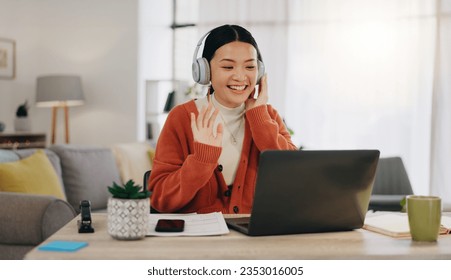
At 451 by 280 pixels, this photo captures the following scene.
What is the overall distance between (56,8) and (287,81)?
2.26m

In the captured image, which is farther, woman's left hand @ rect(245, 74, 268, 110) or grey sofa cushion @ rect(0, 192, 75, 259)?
grey sofa cushion @ rect(0, 192, 75, 259)

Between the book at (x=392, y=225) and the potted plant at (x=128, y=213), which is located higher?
the potted plant at (x=128, y=213)

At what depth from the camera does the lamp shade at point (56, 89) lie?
521cm

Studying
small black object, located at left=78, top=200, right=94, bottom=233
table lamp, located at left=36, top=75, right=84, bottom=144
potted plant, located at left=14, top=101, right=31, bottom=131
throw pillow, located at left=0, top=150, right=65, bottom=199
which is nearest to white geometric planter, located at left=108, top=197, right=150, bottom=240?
small black object, located at left=78, top=200, right=94, bottom=233

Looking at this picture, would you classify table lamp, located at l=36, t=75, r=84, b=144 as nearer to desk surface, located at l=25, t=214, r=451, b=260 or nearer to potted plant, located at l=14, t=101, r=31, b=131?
potted plant, located at l=14, t=101, r=31, b=131

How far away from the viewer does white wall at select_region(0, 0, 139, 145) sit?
5.61 m

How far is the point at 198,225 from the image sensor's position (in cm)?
136

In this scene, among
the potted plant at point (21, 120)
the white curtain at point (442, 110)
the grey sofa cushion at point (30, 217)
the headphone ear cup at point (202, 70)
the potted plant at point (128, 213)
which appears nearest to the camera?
the potted plant at point (128, 213)

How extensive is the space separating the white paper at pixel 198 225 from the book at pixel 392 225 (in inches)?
13.4

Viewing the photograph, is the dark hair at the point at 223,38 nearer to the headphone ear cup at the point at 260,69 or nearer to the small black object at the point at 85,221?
the headphone ear cup at the point at 260,69

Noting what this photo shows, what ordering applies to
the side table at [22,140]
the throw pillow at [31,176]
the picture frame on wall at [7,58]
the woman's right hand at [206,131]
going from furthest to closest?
the picture frame on wall at [7,58]
the side table at [22,140]
the throw pillow at [31,176]
the woman's right hand at [206,131]

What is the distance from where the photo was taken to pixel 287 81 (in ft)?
18.6

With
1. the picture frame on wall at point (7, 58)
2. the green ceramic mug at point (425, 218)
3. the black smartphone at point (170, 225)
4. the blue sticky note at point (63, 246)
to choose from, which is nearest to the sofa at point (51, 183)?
the black smartphone at point (170, 225)

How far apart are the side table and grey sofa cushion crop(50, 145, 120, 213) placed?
119 cm
